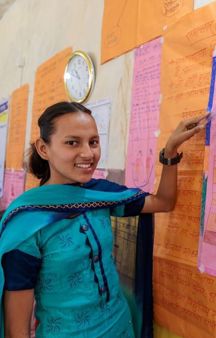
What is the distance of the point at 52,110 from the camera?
93 centimetres

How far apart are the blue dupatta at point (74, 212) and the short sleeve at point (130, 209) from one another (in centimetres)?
1

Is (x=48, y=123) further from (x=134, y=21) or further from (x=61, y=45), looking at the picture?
(x=61, y=45)

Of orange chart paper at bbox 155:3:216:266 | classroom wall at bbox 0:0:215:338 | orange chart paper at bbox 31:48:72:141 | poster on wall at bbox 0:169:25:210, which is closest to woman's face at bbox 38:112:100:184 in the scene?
orange chart paper at bbox 155:3:216:266

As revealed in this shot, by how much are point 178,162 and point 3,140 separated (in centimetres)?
188

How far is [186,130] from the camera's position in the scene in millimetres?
915

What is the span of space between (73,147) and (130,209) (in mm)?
257

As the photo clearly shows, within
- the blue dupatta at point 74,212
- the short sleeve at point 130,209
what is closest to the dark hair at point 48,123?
the blue dupatta at point 74,212

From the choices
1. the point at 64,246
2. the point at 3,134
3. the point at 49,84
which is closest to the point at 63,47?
the point at 49,84

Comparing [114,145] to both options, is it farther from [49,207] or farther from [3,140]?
[3,140]

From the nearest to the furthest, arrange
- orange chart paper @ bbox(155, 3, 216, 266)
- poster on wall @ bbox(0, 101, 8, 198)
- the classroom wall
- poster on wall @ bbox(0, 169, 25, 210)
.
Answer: orange chart paper @ bbox(155, 3, 216, 266), the classroom wall, poster on wall @ bbox(0, 169, 25, 210), poster on wall @ bbox(0, 101, 8, 198)

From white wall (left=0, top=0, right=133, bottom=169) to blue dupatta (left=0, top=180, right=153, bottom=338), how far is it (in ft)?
0.93

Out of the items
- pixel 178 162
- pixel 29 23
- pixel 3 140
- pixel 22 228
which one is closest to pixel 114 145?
pixel 178 162

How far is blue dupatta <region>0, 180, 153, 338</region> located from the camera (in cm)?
85

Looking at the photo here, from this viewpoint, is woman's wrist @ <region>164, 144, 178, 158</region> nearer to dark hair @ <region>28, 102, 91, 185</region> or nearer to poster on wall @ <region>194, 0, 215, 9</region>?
dark hair @ <region>28, 102, 91, 185</region>
